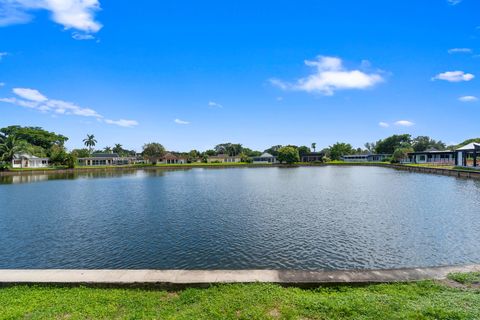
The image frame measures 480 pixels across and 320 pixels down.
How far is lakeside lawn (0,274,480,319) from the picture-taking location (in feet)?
17.5

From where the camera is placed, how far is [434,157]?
7738 cm

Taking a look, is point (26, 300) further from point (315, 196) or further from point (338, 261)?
point (315, 196)

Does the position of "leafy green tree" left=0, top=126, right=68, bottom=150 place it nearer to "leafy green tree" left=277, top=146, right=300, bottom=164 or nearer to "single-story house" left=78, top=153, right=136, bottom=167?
"single-story house" left=78, top=153, right=136, bottom=167

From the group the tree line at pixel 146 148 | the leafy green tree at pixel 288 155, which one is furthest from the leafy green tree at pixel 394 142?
the leafy green tree at pixel 288 155

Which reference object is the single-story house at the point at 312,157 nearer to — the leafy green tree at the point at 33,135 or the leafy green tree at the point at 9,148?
the leafy green tree at the point at 9,148

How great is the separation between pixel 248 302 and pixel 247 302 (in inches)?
0.9

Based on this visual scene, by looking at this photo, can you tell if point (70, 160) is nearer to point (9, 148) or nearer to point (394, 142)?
point (9, 148)

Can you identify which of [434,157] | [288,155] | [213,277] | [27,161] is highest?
[288,155]

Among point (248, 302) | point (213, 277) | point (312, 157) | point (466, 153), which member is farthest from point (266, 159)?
point (248, 302)

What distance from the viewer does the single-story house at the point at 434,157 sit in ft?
235

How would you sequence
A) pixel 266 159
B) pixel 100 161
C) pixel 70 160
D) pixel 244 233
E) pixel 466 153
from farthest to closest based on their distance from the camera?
pixel 266 159 < pixel 100 161 < pixel 70 160 < pixel 466 153 < pixel 244 233

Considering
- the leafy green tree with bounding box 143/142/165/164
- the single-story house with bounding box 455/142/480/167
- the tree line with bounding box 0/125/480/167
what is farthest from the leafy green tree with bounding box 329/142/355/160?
the leafy green tree with bounding box 143/142/165/164

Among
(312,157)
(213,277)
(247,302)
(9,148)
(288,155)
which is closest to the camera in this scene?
(247,302)

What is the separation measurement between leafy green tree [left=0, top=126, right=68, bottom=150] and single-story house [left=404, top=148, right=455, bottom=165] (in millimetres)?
137996
